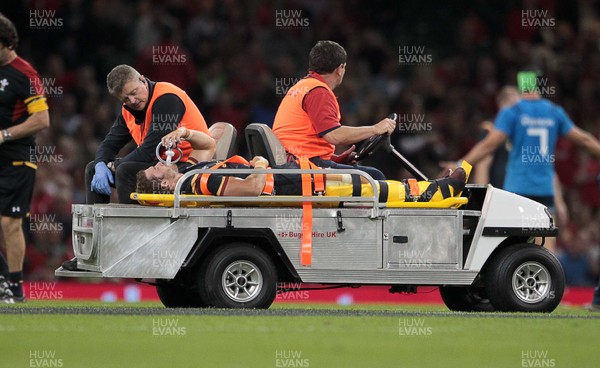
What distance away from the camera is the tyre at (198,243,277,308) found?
10523 millimetres

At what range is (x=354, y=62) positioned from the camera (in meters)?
20.4

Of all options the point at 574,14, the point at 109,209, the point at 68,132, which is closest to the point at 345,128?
the point at 109,209

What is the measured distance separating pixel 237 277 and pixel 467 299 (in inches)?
86.9

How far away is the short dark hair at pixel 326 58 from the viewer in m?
11.3

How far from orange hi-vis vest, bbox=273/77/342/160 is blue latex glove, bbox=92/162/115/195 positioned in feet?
4.64

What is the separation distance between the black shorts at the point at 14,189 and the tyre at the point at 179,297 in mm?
1429

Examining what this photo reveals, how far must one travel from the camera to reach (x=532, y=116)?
13.6 m
